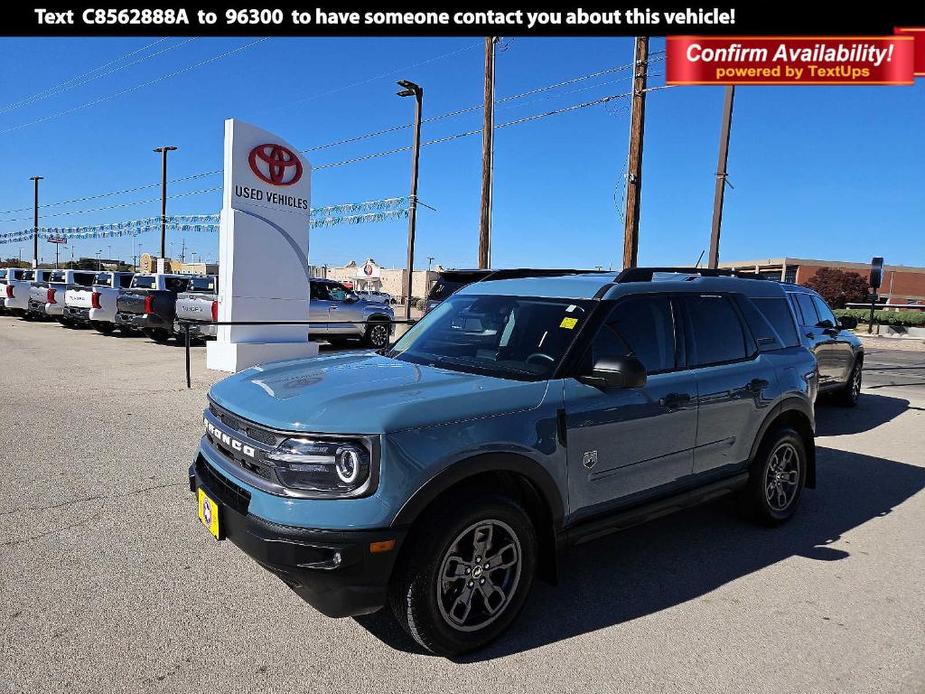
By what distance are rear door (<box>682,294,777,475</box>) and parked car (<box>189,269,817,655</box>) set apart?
1cm

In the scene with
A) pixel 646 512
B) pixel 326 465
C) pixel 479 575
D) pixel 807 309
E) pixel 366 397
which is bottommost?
pixel 479 575

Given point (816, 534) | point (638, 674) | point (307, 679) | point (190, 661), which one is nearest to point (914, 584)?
point (816, 534)

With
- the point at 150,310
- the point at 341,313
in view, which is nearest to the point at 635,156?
the point at 341,313

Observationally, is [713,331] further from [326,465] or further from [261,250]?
[261,250]

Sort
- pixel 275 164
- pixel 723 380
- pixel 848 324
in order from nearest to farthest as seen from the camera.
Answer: pixel 723 380 → pixel 848 324 → pixel 275 164

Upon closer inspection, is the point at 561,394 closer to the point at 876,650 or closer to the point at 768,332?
the point at 876,650

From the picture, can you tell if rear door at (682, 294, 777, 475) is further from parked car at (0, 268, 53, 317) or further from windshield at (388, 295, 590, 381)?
parked car at (0, 268, 53, 317)

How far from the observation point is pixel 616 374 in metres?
3.13

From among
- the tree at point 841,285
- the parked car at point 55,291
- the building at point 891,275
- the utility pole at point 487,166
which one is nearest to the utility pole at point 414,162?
the utility pole at point 487,166

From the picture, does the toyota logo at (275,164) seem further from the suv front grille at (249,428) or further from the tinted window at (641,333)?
the tinted window at (641,333)

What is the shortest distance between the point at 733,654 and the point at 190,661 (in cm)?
244

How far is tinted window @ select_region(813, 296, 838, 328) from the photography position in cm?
910

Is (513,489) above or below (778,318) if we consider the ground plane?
below
